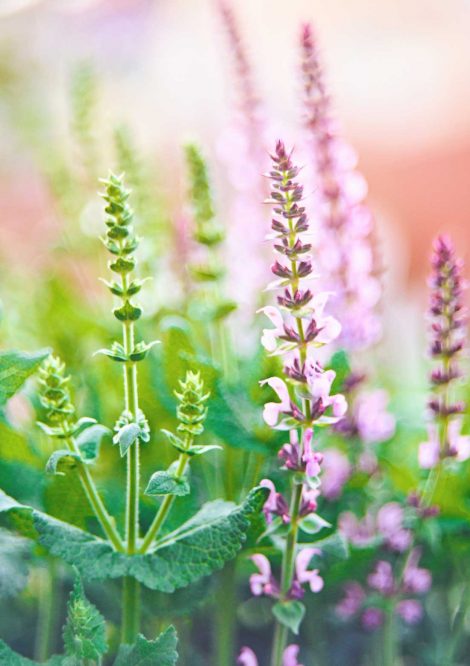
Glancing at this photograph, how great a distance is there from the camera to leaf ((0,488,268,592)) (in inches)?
13.2

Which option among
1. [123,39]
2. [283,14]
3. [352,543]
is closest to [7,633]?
[352,543]

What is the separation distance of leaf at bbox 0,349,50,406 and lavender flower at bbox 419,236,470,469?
0.51 feet

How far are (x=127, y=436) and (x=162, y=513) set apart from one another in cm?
6

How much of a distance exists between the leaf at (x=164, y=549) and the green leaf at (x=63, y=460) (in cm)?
2

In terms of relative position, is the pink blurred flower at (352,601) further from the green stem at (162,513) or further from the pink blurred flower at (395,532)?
the green stem at (162,513)

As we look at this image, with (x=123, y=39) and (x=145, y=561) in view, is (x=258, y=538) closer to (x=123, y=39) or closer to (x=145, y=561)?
(x=145, y=561)

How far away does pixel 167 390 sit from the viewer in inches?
17.7

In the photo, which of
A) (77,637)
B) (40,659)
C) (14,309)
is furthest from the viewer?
(14,309)

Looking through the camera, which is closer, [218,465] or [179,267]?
[218,465]

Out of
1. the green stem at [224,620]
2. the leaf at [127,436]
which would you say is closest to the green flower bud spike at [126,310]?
the leaf at [127,436]

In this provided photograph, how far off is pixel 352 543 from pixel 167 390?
11 centimetres

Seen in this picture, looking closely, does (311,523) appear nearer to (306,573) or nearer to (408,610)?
(306,573)

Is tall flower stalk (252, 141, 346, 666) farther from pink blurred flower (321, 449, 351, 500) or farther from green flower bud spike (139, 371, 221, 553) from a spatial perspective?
pink blurred flower (321, 449, 351, 500)

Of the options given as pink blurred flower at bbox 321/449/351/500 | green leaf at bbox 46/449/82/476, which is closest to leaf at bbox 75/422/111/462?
green leaf at bbox 46/449/82/476
